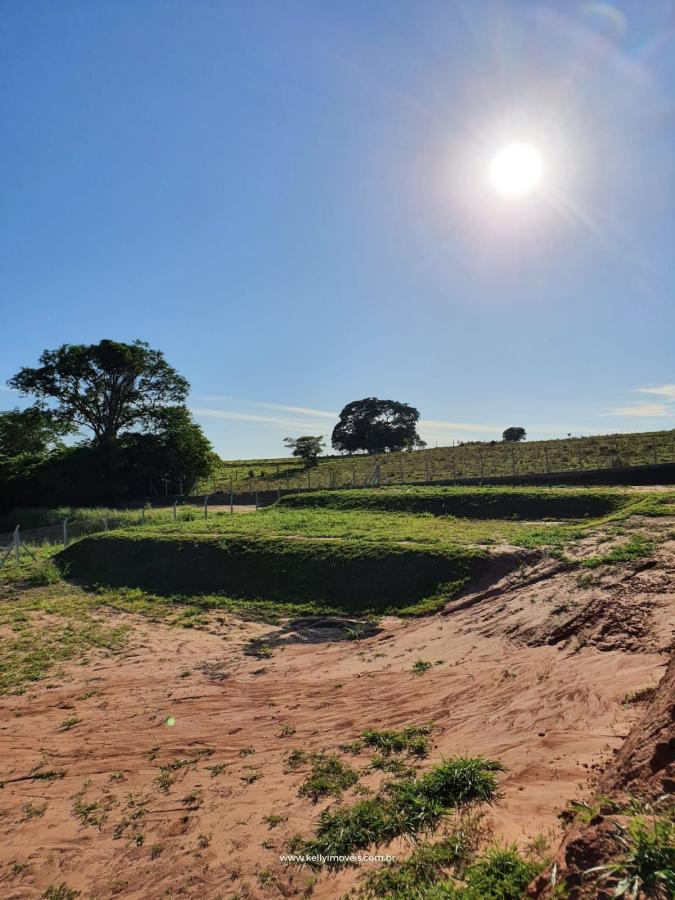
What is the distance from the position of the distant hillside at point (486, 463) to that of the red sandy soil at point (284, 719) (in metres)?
21.8

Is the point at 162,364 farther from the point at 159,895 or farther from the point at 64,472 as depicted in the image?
the point at 159,895

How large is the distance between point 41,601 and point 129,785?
35.6ft

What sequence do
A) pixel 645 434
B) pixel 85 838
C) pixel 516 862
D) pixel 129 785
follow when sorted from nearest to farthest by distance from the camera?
1. pixel 516 862
2. pixel 85 838
3. pixel 129 785
4. pixel 645 434

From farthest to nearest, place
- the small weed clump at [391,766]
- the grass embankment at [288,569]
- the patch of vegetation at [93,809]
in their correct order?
1. the grass embankment at [288,569]
2. the small weed clump at [391,766]
3. the patch of vegetation at [93,809]

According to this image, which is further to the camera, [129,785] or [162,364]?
[162,364]

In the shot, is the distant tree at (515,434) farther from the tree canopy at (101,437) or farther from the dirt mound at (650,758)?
the dirt mound at (650,758)

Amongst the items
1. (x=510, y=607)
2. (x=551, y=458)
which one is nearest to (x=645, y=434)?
(x=551, y=458)

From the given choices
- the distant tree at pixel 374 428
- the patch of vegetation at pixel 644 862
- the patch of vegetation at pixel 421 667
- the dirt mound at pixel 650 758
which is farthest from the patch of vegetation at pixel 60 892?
the distant tree at pixel 374 428

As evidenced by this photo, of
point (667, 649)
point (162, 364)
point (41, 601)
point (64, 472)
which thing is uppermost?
point (162, 364)

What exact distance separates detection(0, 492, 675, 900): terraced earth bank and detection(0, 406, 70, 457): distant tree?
107 ft

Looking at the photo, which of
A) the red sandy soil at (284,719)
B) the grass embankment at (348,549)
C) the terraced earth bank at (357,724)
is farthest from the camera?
the grass embankment at (348,549)

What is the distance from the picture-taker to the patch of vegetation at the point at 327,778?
4949mm

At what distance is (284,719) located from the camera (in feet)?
22.6

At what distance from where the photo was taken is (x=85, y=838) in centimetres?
468
